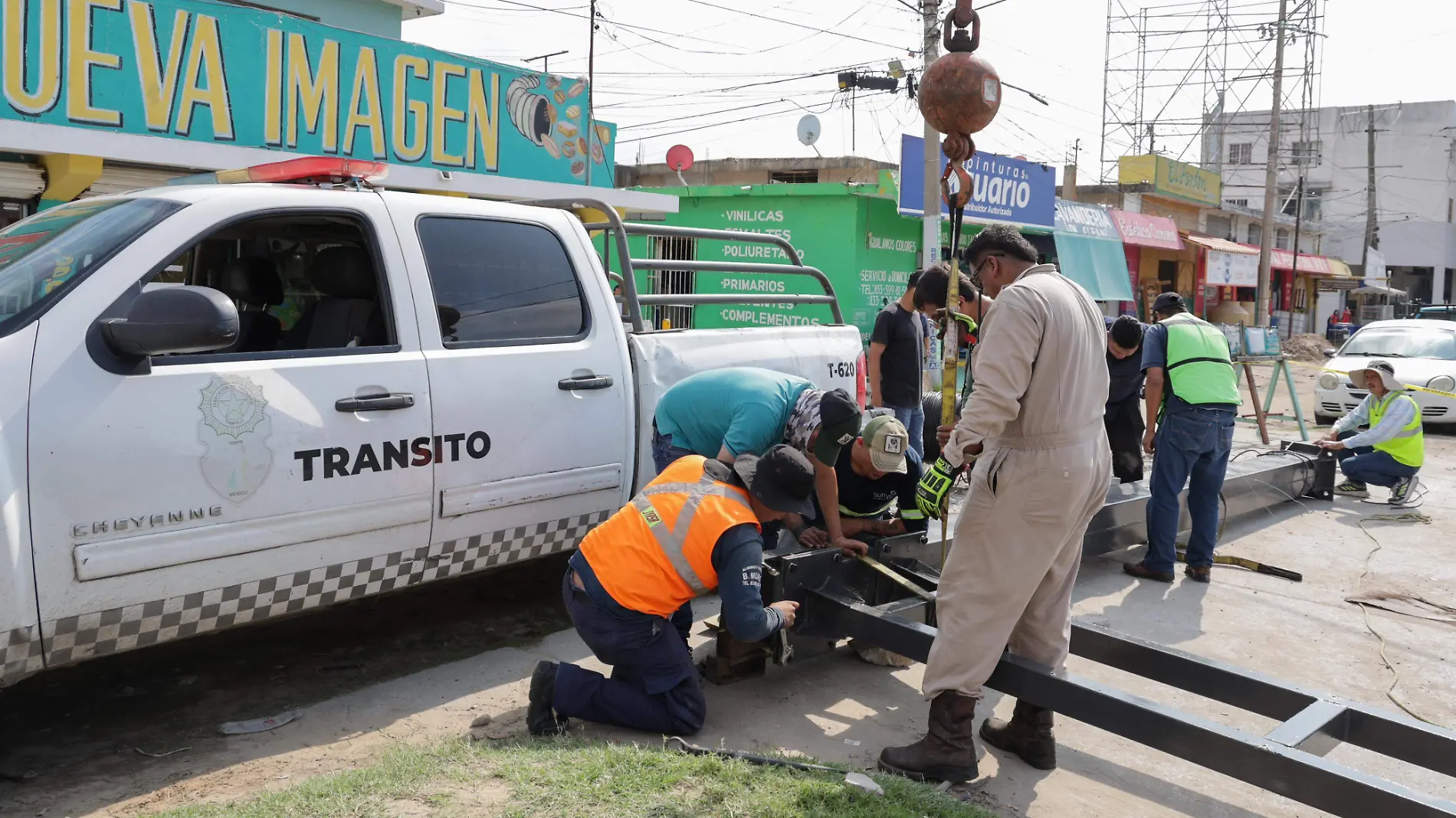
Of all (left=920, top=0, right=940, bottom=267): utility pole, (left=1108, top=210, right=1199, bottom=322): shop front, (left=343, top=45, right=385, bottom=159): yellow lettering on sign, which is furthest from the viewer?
(left=1108, top=210, right=1199, bottom=322): shop front

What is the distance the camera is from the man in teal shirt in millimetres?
4152

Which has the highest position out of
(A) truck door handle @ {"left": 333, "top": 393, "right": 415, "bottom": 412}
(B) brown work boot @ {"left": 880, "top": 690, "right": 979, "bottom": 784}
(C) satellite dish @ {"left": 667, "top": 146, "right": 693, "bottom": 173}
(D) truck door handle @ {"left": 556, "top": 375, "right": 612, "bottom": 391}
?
(C) satellite dish @ {"left": 667, "top": 146, "right": 693, "bottom": 173}

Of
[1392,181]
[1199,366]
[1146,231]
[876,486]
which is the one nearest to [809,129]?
[1146,231]

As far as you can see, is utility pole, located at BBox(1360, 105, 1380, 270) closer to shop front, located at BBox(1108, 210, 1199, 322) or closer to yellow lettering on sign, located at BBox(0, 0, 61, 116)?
shop front, located at BBox(1108, 210, 1199, 322)

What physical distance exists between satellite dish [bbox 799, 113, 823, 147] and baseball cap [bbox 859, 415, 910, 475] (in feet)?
55.1

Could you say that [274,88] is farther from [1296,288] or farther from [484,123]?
[1296,288]

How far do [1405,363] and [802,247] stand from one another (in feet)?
28.8

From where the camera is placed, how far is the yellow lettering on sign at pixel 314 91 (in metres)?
9.42

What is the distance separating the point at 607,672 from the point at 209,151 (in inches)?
256

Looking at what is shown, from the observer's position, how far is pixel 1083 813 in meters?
3.35

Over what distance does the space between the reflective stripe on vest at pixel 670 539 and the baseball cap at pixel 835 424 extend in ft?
2.09

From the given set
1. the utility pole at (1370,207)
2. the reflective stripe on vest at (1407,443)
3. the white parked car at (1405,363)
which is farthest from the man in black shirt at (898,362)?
the utility pole at (1370,207)

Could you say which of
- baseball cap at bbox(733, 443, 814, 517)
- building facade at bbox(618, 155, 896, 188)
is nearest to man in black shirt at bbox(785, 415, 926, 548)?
baseball cap at bbox(733, 443, 814, 517)

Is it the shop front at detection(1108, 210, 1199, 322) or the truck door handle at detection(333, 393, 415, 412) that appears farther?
the shop front at detection(1108, 210, 1199, 322)
